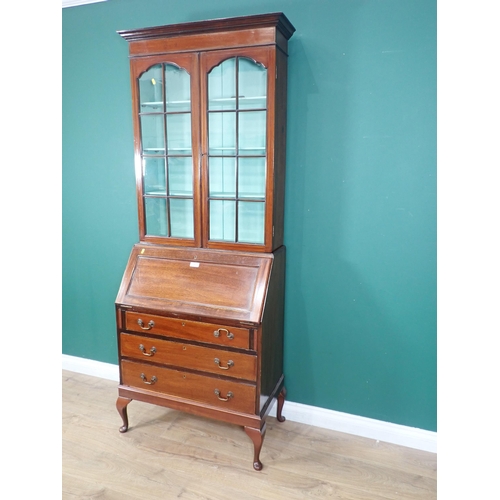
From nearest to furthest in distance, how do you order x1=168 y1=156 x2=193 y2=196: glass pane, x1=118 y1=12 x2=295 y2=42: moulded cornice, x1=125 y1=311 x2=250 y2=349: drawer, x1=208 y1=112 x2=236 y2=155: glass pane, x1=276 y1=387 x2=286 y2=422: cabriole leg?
1. x1=118 y1=12 x2=295 y2=42: moulded cornice
2. x1=125 y1=311 x2=250 y2=349: drawer
3. x1=208 y1=112 x2=236 y2=155: glass pane
4. x1=168 y1=156 x2=193 y2=196: glass pane
5. x1=276 y1=387 x2=286 y2=422: cabriole leg

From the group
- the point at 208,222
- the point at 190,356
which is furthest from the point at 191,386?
the point at 208,222

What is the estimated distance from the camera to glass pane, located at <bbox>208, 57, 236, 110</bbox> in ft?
6.36

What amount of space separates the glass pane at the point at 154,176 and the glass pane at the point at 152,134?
0.18 feet

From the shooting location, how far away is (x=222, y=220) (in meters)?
2.10

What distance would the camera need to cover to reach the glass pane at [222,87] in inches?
76.3

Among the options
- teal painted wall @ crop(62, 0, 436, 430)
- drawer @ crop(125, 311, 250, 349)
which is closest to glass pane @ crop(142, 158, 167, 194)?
teal painted wall @ crop(62, 0, 436, 430)

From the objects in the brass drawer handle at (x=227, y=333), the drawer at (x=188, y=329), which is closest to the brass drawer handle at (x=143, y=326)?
the drawer at (x=188, y=329)

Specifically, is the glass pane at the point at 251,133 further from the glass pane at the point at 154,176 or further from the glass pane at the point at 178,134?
the glass pane at the point at 154,176

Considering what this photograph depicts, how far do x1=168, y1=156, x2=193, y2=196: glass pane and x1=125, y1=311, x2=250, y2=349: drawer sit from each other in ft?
2.27

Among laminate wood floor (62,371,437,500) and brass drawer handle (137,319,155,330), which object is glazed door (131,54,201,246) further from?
laminate wood floor (62,371,437,500)

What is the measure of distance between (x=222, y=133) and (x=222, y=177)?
23 centimetres
